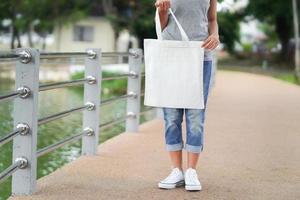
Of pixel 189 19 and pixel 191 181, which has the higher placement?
pixel 189 19

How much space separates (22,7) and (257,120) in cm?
3463

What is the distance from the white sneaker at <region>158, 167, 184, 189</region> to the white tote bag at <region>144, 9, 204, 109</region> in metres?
0.59

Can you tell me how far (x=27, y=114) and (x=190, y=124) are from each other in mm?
1194

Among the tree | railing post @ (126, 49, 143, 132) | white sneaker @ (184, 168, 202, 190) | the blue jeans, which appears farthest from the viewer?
the tree

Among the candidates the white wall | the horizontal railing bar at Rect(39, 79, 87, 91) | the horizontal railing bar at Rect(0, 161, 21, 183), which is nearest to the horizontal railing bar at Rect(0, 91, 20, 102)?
the horizontal railing bar at Rect(39, 79, 87, 91)

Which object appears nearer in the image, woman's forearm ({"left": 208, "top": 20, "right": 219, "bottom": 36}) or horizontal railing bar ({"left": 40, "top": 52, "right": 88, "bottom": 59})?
woman's forearm ({"left": 208, "top": 20, "right": 219, "bottom": 36})

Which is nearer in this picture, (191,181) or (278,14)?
(191,181)

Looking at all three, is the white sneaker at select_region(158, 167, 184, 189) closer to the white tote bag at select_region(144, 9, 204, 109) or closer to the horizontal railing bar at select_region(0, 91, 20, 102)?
the white tote bag at select_region(144, 9, 204, 109)

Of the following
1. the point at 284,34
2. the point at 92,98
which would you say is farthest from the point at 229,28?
the point at 92,98

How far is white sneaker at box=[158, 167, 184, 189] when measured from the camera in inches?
209

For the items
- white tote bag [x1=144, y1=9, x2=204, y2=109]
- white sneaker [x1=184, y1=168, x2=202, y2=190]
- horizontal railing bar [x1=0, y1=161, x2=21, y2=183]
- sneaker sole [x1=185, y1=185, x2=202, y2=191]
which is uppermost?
white tote bag [x1=144, y1=9, x2=204, y2=109]

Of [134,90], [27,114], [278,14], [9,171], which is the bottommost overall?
[9,171]

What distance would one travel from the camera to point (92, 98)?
23.1ft

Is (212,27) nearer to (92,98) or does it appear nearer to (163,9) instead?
(163,9)
